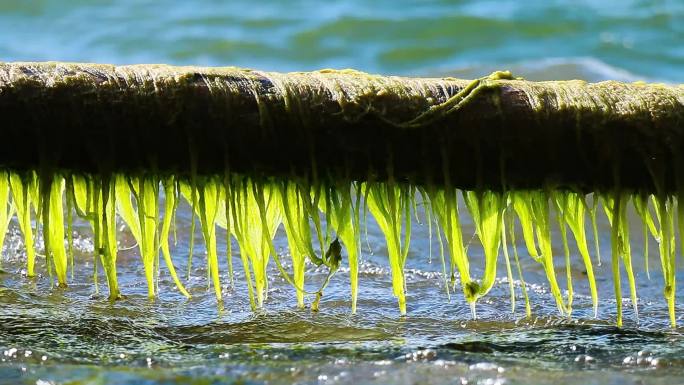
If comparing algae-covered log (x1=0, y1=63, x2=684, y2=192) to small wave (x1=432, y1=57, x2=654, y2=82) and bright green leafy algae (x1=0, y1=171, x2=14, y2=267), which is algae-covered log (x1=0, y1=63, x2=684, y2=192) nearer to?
bright green leafy algae (x1=0, y1=171, x2=14, y2=267)

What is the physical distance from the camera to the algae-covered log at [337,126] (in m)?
4.36

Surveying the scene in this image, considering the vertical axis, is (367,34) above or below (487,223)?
above

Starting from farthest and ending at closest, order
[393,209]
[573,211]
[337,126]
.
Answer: [573,211], [393,209], [337,126]

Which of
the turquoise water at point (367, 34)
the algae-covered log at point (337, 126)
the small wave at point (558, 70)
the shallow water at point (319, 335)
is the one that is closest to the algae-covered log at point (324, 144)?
the algae-covered log at point (337, 126)

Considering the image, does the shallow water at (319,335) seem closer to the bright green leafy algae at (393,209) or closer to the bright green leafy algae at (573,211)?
the bright green leafy algae at (393,209)

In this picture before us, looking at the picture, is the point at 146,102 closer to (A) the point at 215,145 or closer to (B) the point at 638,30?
(A) the point at 215,145

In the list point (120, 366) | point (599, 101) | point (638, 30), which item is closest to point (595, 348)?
point (599, 101)

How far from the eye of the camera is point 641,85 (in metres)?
4.78

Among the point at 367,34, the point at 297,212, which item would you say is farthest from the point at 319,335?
the point at 367,34

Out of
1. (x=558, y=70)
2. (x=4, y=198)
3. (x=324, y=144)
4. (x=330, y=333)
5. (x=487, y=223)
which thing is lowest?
(x=330, y=333)

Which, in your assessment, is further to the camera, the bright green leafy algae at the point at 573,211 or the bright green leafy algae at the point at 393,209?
the bright green leafy algae at the point at 573,211

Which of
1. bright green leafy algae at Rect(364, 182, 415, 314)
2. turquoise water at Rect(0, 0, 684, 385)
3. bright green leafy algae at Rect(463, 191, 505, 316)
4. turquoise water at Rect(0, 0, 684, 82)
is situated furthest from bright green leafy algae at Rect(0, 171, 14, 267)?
turquoise water at Rect(0, 0, 684, 82)

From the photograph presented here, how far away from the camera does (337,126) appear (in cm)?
447

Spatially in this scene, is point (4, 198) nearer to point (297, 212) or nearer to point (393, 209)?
point (297, 212)
